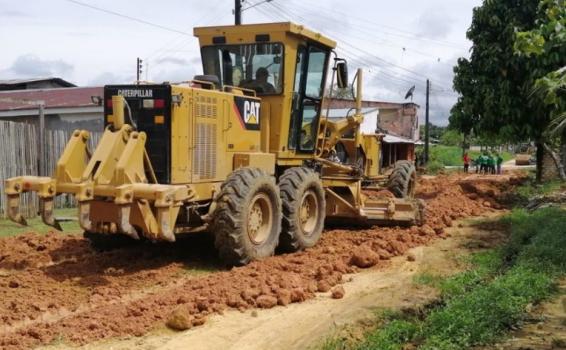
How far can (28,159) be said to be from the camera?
13711mm

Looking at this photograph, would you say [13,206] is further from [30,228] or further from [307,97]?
[307,97]

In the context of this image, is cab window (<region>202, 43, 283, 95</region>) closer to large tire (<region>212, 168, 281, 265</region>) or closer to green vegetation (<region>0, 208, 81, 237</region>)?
large tire (<region>212, 168, 281, 265</region>)

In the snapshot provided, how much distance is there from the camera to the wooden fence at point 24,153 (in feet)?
43.0

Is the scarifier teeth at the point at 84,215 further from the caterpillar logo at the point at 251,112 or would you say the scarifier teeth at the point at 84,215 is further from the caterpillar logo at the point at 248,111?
the caterpillar logo at the point at 251,112

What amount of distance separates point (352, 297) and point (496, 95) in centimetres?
1172

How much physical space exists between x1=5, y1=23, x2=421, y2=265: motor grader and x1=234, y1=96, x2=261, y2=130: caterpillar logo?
0.02 m

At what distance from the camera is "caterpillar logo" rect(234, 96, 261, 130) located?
911cm

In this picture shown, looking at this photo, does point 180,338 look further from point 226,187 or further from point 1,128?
point 1,128

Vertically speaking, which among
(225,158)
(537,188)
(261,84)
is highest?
(261,84)

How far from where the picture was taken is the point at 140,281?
24.9 feet

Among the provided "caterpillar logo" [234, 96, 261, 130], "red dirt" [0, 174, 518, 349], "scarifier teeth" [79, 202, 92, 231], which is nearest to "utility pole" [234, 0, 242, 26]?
"red dirt" [0, 174, 518, 349]

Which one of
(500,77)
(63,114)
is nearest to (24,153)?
(63,114)

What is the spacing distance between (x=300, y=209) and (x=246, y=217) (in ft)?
5.28

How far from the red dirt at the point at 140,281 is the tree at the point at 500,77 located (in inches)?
304
